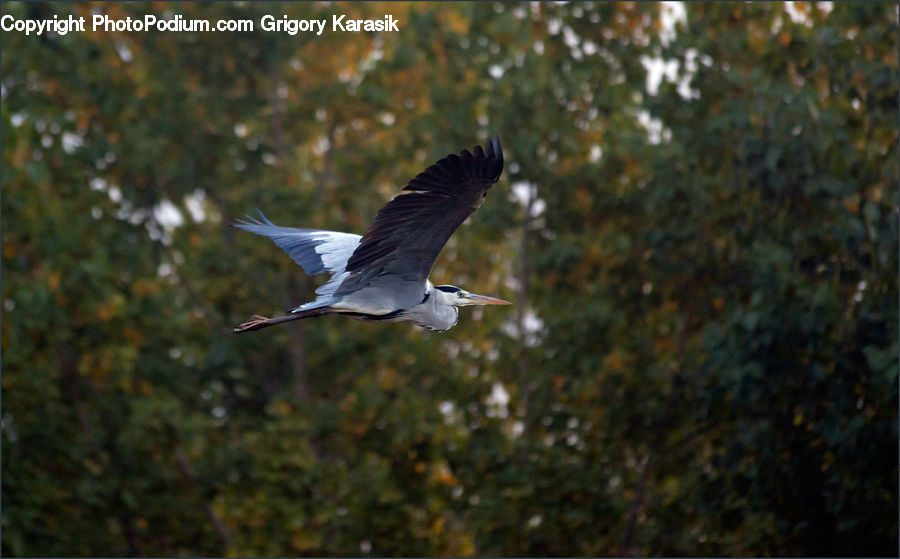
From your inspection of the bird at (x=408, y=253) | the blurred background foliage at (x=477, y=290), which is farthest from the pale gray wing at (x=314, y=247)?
the blurred background foliage at (x=477, y=290)

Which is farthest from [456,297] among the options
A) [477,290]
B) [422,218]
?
[477,290]

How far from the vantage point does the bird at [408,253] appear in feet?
15.8

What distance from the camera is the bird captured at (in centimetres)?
483

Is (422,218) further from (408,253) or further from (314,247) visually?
(314,247)

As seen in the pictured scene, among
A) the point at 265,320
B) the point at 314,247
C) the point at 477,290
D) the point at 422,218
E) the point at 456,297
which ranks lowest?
the point at 265,320

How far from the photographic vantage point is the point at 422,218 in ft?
16.6

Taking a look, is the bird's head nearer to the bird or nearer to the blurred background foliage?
the bird

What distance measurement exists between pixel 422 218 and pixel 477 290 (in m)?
8.58

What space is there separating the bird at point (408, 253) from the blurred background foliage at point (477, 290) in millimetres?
4419

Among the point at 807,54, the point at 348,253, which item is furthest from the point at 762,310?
the point at 348,253

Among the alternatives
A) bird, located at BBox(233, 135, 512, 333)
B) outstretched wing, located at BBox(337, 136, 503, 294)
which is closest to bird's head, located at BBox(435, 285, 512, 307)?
bird, located at BBox(233, 135, 512, 333)

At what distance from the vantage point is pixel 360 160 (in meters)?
13.9

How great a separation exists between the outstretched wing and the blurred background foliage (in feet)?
16.2

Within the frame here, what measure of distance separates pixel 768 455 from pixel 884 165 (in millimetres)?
2708
